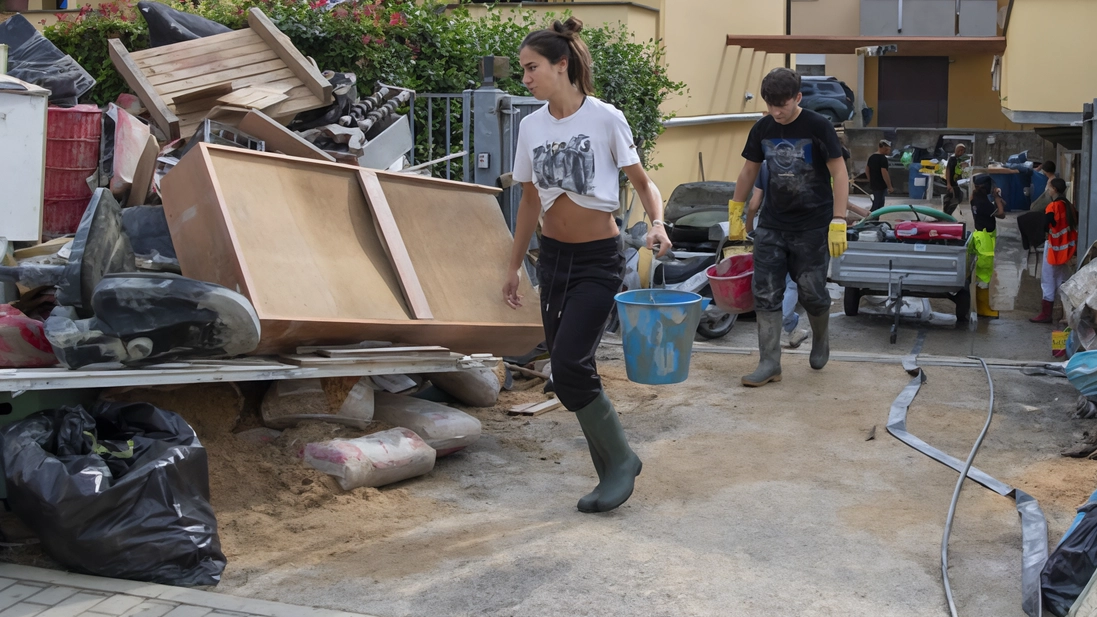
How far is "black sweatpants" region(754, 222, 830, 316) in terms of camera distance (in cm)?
680

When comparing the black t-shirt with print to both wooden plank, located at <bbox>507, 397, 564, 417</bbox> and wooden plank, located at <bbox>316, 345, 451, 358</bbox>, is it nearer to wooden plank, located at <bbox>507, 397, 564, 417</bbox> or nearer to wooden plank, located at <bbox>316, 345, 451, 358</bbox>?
wooden plank, located at <bbox>507, 397, 564, 417</bbox>

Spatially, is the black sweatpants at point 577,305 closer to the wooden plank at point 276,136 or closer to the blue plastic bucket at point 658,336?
the blue plastic bucket at point 658,336

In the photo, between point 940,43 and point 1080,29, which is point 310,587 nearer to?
point 1080,29

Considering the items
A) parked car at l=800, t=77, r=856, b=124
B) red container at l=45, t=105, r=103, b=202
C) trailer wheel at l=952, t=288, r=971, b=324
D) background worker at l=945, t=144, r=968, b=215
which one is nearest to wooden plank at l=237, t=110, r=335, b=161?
red container at l=45, t=105, r=103, b=202

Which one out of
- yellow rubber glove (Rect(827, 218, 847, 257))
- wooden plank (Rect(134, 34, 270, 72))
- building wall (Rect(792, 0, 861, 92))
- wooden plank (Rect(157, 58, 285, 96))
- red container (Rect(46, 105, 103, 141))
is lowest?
yellow rubber glove (Rect(827, 218, 847, 257))

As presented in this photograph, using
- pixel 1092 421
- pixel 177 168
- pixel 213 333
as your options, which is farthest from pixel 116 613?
pixel 1092 421

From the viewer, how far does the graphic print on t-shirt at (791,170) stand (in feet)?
21.8

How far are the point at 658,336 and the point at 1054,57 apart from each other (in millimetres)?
7098

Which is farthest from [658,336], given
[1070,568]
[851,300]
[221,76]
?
[851,300]

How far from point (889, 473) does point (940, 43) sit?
22.7 m

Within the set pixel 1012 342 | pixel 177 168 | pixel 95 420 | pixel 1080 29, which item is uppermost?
pixel 1080 29

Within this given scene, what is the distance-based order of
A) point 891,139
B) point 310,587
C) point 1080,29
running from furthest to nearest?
point 891,139 → point 1080,29 → point 310,587

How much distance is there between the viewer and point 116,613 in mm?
3506

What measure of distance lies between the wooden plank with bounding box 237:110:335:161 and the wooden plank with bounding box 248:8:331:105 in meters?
0.76
